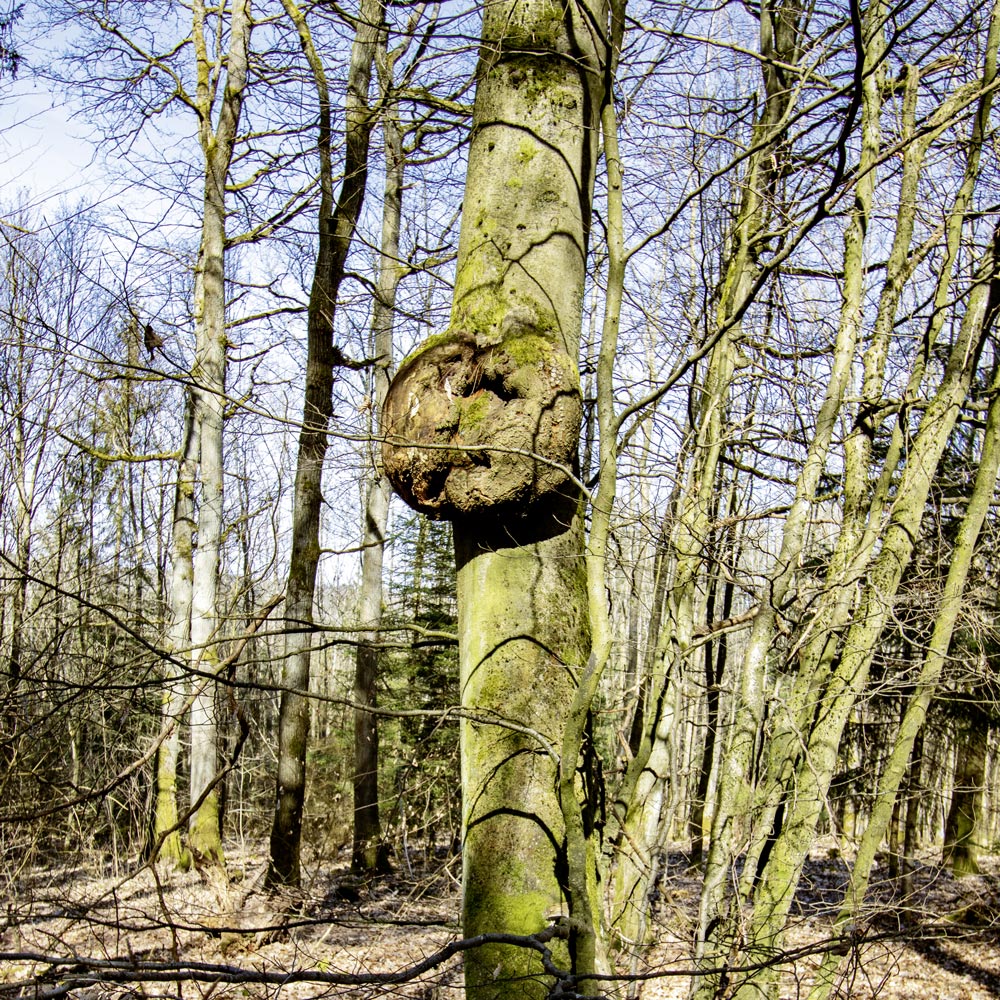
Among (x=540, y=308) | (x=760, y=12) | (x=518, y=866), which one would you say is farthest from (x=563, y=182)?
(x=760, y=12)

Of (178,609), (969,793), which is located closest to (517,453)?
(178,609)

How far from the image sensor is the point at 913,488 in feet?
15.0

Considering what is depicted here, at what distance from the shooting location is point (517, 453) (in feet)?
7.44

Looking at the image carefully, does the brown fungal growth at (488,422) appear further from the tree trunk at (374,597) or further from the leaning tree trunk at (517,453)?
the tree trunk at (374,597)

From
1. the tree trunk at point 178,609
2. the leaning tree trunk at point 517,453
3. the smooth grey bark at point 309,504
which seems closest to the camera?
the leaning tree trunk at point 517,453

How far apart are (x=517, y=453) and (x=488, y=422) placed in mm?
223

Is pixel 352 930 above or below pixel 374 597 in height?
below

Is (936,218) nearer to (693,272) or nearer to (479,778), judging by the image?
(693,272)

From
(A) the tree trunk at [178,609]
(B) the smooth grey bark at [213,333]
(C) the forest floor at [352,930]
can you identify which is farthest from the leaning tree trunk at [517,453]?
(A) the tree trunk at [178,609]

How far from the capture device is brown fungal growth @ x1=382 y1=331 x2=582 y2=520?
243 cm

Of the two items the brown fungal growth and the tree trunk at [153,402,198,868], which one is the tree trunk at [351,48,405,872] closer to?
the tree trunk at [153,402,198,868]

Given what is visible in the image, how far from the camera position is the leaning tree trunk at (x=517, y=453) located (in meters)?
2.22

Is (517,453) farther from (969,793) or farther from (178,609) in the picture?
(969,793)

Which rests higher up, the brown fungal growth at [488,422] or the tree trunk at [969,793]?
the brown fungal growth at [488,422]
